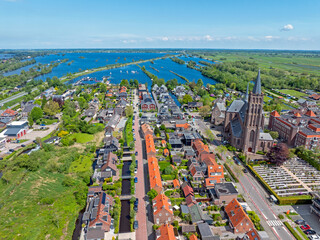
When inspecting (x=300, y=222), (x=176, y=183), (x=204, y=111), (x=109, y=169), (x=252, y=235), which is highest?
(x=204, y=111)

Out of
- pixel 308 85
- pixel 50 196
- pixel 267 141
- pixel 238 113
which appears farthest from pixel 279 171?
pixel 308 85

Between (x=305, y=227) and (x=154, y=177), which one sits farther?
(x=154, y=177)

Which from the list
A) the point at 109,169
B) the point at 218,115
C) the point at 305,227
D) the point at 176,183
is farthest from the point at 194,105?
the point at 305,227

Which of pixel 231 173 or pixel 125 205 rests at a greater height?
pixel 231 173

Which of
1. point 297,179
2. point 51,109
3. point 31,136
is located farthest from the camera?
point 51,109

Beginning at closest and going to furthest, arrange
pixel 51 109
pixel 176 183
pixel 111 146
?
pixel 176 183
pixel 111 146
pixel 51 109

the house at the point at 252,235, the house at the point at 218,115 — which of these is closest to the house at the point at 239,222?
the house at the point at 252,235

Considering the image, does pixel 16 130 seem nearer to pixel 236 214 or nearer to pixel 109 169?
pixel 109 169
